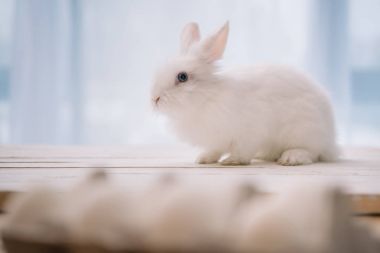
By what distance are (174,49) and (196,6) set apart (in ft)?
1.13

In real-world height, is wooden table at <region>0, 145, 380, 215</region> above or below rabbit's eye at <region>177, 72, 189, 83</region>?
below

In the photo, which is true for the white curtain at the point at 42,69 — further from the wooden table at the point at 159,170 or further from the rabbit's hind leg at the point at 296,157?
the rabbit's hind leg at the point at 296,157

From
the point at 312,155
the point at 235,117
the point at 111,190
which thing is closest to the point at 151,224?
the point at 111,190

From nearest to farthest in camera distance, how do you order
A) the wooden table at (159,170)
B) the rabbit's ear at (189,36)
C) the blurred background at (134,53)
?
the wooden table at (159,170)
the rabbit's ear at (189,36)
the blurred background at (134,53)

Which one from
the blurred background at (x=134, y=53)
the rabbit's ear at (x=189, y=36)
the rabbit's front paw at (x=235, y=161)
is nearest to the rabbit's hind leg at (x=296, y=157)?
the rabbit's front paw at (x=235, y=161)

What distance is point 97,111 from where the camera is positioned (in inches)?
149

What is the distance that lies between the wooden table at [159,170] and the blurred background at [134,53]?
1.46 metres

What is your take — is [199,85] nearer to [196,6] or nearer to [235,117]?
[235,117]

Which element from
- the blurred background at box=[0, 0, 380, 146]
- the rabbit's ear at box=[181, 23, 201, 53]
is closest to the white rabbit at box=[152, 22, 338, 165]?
the rabbit's ear at box=[181, 23, 201, 53]

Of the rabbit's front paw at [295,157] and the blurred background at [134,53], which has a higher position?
the blurred background at [134,53]

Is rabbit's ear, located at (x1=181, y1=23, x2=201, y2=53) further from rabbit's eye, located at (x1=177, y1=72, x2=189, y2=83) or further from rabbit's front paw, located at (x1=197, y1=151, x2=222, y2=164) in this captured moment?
rabbit's front paw, located at (x1=197, y1=151, x2=222, y2=164)

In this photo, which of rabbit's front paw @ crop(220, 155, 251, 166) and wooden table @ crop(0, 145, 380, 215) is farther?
rabbit's front paw @ crop(220, 155, 251, 166)

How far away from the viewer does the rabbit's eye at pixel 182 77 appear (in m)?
1.81

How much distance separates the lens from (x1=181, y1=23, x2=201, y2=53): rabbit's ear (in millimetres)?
1992
